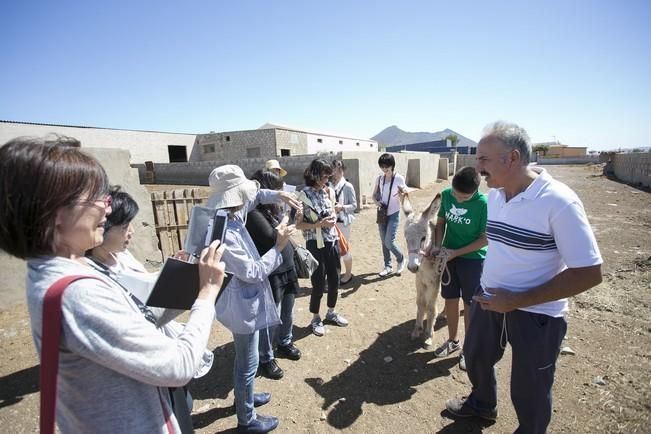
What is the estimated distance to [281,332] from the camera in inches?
141

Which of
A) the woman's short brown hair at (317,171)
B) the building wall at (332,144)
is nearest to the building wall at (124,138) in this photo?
the building wall at (332,144)

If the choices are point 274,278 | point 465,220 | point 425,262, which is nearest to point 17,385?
point 274,278

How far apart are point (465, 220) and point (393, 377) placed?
180 cm

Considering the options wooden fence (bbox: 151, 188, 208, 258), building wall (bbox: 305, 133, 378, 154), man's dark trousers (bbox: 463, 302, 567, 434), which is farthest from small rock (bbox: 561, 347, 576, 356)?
building wall (bbox: 305, 133, 378, 154)

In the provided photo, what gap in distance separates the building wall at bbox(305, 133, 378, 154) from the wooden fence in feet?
65.3

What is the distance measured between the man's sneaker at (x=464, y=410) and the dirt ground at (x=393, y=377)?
0.07 meters

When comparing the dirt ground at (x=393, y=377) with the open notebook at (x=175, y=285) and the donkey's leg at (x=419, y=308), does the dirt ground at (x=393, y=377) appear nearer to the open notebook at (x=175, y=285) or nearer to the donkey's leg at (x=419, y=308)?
the donkey's leg at (x=419, y=308)

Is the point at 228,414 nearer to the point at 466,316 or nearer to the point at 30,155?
the point at 466,316

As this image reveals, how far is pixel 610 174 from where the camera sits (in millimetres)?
23281

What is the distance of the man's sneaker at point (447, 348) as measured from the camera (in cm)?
347

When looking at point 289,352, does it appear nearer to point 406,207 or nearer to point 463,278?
point 463,278

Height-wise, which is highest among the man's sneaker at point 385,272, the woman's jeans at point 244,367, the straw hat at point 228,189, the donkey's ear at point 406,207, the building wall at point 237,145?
the building wall at point 237,145

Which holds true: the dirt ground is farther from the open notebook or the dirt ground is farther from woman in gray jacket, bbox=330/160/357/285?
the open notebook

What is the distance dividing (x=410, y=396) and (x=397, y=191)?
3297mm
